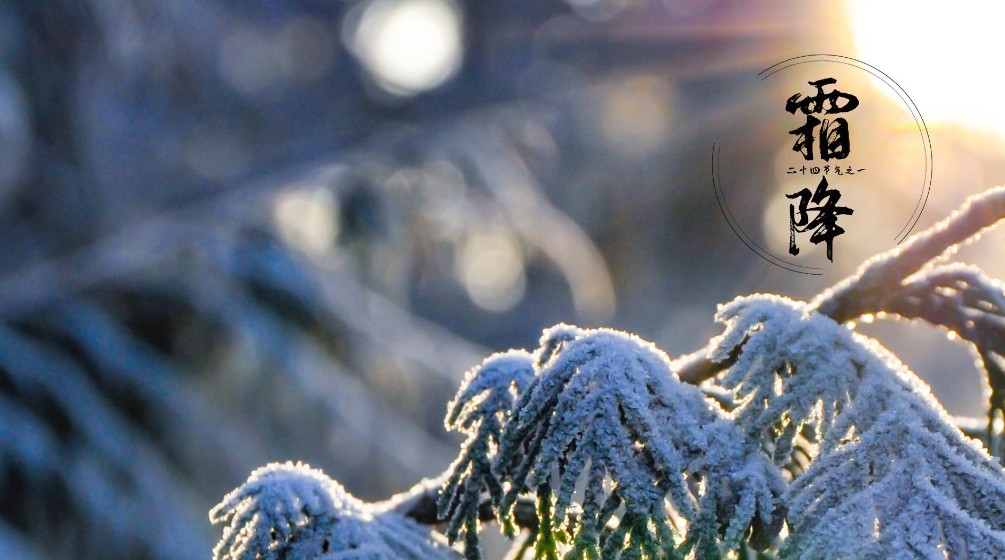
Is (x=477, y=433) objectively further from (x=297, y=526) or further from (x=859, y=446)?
(x=859, y=446)

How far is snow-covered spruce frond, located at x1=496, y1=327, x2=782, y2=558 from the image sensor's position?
0.60 m

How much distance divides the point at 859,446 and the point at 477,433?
1.01ft

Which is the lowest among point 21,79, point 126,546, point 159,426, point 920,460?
point 920,460

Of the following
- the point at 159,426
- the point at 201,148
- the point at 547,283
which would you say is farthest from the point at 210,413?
the point at 547,283

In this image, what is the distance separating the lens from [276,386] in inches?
112

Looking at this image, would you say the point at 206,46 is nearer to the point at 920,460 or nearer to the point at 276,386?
the point at 276,386

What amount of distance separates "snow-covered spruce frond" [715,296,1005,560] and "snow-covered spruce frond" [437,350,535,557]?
0.19 metres

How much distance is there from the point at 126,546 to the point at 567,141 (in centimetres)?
732

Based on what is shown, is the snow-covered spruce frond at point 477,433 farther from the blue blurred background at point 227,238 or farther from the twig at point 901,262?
the blue blurred background at point 227,238

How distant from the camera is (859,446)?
0.58 m

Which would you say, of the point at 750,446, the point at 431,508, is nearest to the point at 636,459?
the point at 750,446

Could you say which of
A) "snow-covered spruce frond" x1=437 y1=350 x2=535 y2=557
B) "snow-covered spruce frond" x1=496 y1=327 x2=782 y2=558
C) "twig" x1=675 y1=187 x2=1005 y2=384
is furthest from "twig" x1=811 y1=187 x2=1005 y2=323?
"snow-covered spruce frond" x1=437 y1=350 x2=535 y2=557

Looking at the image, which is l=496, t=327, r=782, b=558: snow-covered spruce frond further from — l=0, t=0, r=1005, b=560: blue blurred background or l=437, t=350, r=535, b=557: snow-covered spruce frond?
l=0, t=0, r=1005, b=560: blue blurred background

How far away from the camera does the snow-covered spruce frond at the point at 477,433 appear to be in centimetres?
72
